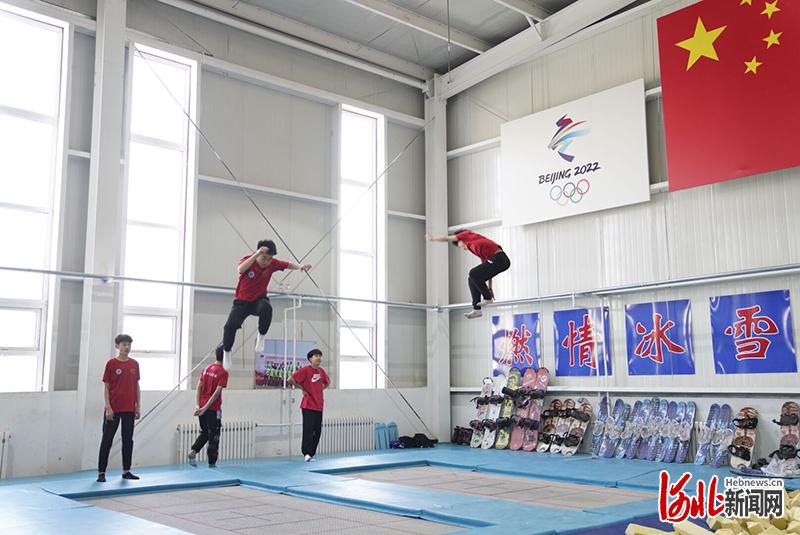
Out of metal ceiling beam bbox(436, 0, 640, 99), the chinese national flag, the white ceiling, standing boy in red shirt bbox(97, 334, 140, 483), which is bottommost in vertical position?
standing boy in red shirt bbox(97, 334, 140, 483)

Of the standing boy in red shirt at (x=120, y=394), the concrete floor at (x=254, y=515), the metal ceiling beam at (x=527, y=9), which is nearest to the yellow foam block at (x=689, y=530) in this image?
the concrete floor at (x=254, y=515)

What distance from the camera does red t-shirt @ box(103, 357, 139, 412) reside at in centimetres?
779

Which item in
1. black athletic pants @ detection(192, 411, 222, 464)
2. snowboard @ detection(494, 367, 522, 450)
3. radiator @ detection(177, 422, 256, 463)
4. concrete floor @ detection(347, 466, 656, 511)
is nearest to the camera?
concrete floor @ detection(347, 466, 656, 511)

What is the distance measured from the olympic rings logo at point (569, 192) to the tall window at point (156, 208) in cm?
585

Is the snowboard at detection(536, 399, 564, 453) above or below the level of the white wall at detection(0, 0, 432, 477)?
below

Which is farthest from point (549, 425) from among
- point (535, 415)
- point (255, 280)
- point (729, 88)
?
point (255, 280)

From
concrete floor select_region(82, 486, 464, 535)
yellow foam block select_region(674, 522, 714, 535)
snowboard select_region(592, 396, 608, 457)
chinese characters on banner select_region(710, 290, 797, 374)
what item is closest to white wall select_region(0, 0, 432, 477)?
concrete floor select_region(82, 486, 464, 535)

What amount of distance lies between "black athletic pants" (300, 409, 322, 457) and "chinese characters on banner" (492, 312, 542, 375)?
12.6 ft

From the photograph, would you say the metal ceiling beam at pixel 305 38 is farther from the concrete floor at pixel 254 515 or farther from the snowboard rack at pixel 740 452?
the snowboard rack at pixel 740 452

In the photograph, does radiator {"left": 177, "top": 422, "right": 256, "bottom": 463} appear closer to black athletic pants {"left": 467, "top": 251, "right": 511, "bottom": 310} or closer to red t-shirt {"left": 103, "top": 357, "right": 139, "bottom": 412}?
red t-shirt {"left": 103, "top": 357, "right": 139, "bottom": 412}

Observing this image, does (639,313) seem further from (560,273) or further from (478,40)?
(478,40)

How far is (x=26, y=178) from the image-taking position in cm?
988

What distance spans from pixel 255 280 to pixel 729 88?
6.68 meters

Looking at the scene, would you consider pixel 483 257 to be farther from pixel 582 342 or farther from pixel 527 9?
pixel 527 9
